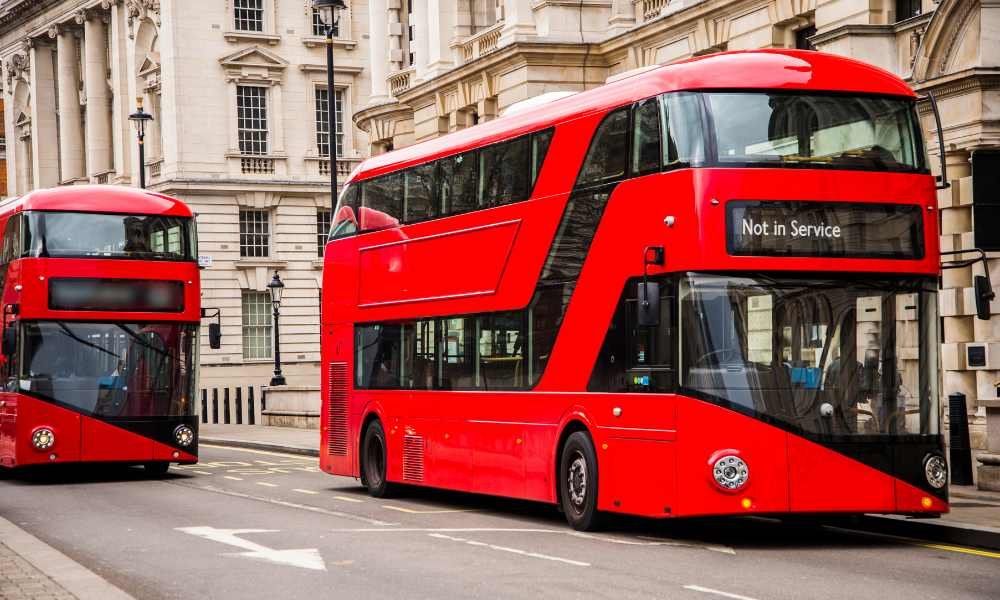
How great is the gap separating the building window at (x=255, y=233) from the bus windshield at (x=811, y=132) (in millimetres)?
53889

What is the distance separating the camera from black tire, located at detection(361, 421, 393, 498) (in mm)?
21422

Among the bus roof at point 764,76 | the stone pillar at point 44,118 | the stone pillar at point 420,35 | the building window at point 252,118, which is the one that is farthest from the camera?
the stone pillar at point 44,118

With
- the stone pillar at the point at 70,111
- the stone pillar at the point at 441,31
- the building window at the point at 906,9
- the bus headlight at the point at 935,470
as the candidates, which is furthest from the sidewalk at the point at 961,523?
the stone pillar at the point at 70,111

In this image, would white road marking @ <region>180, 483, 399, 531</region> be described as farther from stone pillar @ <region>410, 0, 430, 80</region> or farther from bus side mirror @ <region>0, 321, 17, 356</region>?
stone pillar @ <region>410, 0, 430, 80</region>

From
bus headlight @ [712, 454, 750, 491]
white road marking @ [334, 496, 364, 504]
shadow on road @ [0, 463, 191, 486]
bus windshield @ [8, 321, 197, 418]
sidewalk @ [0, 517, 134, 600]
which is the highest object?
bus windshield @ [8, 321, 197, 418]

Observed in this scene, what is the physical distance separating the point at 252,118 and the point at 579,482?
175 ft

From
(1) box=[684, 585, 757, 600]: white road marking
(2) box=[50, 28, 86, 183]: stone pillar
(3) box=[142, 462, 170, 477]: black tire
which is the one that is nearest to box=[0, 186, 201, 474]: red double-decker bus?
(3) box=[142, 462, 170, 477]: black tire

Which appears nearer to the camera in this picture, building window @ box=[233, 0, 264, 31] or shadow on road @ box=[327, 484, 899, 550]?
shadow on road @ box=[327, 484, 899, 550]

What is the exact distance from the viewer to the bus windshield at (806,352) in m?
14.2

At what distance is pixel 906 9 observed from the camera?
25219mm

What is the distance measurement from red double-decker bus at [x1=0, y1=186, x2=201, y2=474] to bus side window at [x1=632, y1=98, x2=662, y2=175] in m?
11.1

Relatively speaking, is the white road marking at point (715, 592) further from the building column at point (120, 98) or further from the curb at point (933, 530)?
the building column at point (120, 98)

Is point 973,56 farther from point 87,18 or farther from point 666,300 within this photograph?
Answer: point 87,18

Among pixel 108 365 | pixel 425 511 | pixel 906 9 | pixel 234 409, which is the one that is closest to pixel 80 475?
pixel 108 365
